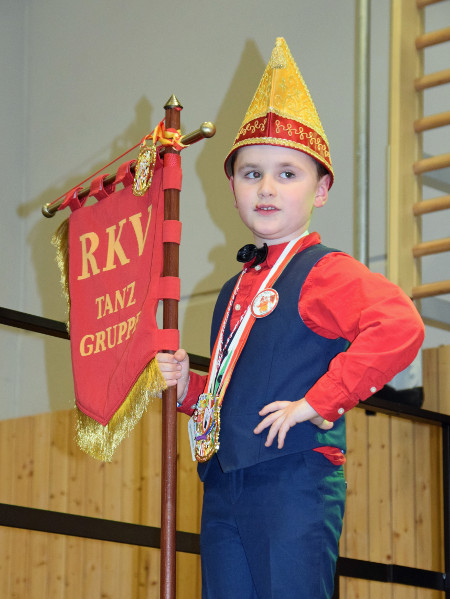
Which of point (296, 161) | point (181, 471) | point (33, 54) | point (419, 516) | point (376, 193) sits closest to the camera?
point (296, 161)

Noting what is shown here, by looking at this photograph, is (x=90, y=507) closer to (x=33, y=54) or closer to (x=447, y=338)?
(x=447, y=338)

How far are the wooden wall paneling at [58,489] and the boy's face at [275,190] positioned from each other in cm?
331

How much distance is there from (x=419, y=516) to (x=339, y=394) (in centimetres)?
200

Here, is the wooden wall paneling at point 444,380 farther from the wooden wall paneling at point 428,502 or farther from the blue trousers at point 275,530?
the blue trousers at point 275,530

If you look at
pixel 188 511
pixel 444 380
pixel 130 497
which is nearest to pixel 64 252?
pixel 444 380

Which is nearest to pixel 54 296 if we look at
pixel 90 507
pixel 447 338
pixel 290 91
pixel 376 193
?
pixel 90 507

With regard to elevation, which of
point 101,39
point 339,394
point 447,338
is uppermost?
point 101,39

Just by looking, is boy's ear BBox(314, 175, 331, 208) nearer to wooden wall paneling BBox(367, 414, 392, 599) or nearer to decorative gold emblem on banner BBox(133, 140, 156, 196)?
decorative gold emblem on banner BBox(133, 140, 156, 196)

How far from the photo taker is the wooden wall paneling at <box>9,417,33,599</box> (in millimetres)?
4746

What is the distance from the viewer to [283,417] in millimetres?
1480

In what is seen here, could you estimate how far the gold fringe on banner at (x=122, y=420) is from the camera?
1657 millimetres

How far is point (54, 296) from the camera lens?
5.28m

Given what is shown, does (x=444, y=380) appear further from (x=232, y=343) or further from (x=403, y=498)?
(x=232, y=343)

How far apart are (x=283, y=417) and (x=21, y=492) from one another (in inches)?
148
